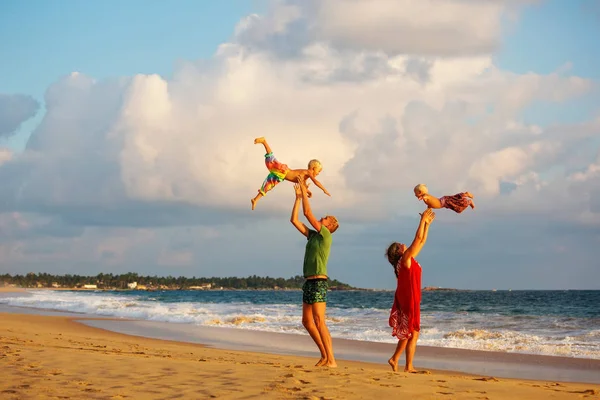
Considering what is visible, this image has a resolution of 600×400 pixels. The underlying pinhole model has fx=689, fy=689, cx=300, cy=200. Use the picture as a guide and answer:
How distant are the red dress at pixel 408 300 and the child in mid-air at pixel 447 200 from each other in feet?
2.70

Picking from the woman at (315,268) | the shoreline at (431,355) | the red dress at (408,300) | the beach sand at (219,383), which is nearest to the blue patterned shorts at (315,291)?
the woman at (315,268)

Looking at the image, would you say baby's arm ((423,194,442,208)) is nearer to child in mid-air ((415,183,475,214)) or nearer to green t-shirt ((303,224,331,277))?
child in mid-air ((415,183,475,214))

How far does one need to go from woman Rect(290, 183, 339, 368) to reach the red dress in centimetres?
95

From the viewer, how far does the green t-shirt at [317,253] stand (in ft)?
27.2

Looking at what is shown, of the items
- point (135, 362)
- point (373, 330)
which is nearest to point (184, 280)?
point (373, 330)

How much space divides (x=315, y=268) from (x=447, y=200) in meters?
1.76

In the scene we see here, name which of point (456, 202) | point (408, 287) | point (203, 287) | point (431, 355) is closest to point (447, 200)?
point (456, 202)

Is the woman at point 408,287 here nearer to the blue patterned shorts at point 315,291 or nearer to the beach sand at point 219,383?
the beach sand at point 219,383

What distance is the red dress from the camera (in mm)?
8500

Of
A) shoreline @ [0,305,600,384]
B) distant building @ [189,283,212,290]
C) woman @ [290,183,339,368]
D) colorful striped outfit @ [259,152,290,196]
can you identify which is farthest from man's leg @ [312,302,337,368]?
distant building @ [189,283,212,290]

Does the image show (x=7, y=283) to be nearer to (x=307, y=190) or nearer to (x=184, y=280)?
(x=184, y=280)

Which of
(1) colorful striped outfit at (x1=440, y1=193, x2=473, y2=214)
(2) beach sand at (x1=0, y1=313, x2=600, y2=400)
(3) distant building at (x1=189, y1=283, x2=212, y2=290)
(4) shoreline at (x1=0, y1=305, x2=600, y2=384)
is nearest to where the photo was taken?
(2) beach sand at (x1=0, y1=313, x2=600, y2=400)

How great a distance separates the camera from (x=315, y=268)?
27.2 feet

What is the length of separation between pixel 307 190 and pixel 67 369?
3468 mm
